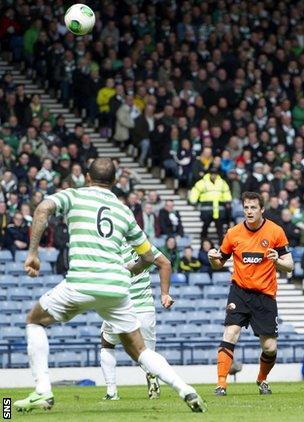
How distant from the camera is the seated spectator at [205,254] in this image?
27.4 meters

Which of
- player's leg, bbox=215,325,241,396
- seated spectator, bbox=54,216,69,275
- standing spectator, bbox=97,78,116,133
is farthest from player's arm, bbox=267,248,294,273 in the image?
standing spectator, bbox=97,78,116,133

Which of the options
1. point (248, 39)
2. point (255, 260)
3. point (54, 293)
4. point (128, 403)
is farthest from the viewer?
point (248, 39)

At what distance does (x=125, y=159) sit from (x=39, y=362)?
20407mm

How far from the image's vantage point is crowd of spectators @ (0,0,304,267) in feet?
93.1

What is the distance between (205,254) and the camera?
1089 inches

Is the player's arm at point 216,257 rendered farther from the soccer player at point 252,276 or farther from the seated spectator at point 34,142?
the seated spectator at point 34,142

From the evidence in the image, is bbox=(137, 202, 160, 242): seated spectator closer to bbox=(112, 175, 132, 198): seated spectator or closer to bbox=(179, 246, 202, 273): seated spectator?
bbox=(112, 175, 132, 198): seated spectator

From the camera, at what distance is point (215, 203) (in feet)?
93.2

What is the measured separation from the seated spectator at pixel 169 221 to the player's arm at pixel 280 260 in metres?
12.6

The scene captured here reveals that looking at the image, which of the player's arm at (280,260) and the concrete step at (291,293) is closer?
the player's arm at (280,260)

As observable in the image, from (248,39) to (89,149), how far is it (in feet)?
25.8

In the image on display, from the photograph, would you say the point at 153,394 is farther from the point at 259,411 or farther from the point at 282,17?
the point at 282,17

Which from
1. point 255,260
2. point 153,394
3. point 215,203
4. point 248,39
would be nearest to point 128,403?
point 153,394

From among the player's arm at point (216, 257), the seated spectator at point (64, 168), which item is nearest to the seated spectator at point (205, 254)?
the seated spectator at point (64, 168)
